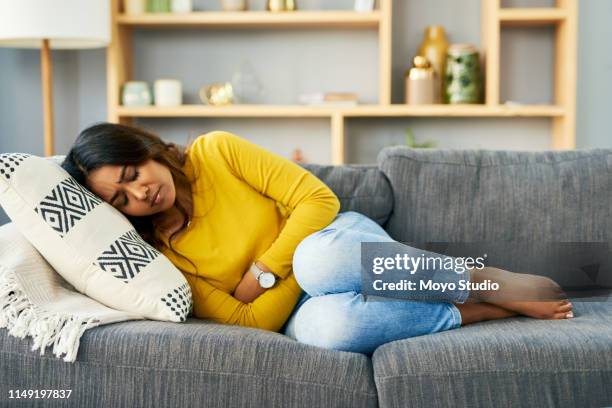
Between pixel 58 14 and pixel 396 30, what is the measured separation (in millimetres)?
1455

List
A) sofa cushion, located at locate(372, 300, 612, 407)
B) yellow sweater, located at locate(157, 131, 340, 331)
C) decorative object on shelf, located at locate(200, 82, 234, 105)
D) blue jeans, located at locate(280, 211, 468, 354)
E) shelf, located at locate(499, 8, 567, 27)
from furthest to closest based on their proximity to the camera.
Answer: decorative object on shelf, located at locate(200, 82, 234, 105)
shelf, located at locate(499, 8, 567, 27)
yellow sweater, located at locate(157, 131, 340, 331)
blue jeans, located at locate(280, 211, 468, 354)
sofa cushion, located at locate(372, 300, 612, 407)

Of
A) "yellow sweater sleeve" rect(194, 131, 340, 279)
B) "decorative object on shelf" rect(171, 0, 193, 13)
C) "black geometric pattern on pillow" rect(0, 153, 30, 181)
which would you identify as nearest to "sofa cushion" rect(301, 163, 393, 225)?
"yellow sweater sleeve" rect(194, 131, 340, 279)

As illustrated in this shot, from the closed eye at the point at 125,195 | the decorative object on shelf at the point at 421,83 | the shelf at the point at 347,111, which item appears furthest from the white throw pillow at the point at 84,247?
the decorative object on shelf at the point at 421,83

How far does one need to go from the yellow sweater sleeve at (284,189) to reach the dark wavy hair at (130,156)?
0.12 m

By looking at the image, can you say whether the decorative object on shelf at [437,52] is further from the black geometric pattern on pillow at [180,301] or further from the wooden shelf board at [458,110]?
the black geometric pattern on pillow at [180,301]

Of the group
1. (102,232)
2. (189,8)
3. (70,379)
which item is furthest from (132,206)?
(189,8)

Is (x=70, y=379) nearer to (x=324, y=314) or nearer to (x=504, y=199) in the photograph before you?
(x=324, y=314)

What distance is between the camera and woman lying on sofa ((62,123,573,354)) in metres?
A: 1.57

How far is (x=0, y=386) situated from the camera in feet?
4.75

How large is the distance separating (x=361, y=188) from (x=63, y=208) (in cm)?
79

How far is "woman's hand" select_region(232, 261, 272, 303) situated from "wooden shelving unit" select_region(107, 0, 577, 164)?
152 centimetres

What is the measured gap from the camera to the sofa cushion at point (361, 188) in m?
2.04

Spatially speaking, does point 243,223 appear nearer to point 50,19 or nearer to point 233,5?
point 50,19

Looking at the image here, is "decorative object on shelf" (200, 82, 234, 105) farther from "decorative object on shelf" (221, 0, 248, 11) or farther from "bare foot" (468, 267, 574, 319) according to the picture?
"bare foot" (468, 267, 574, 319)
